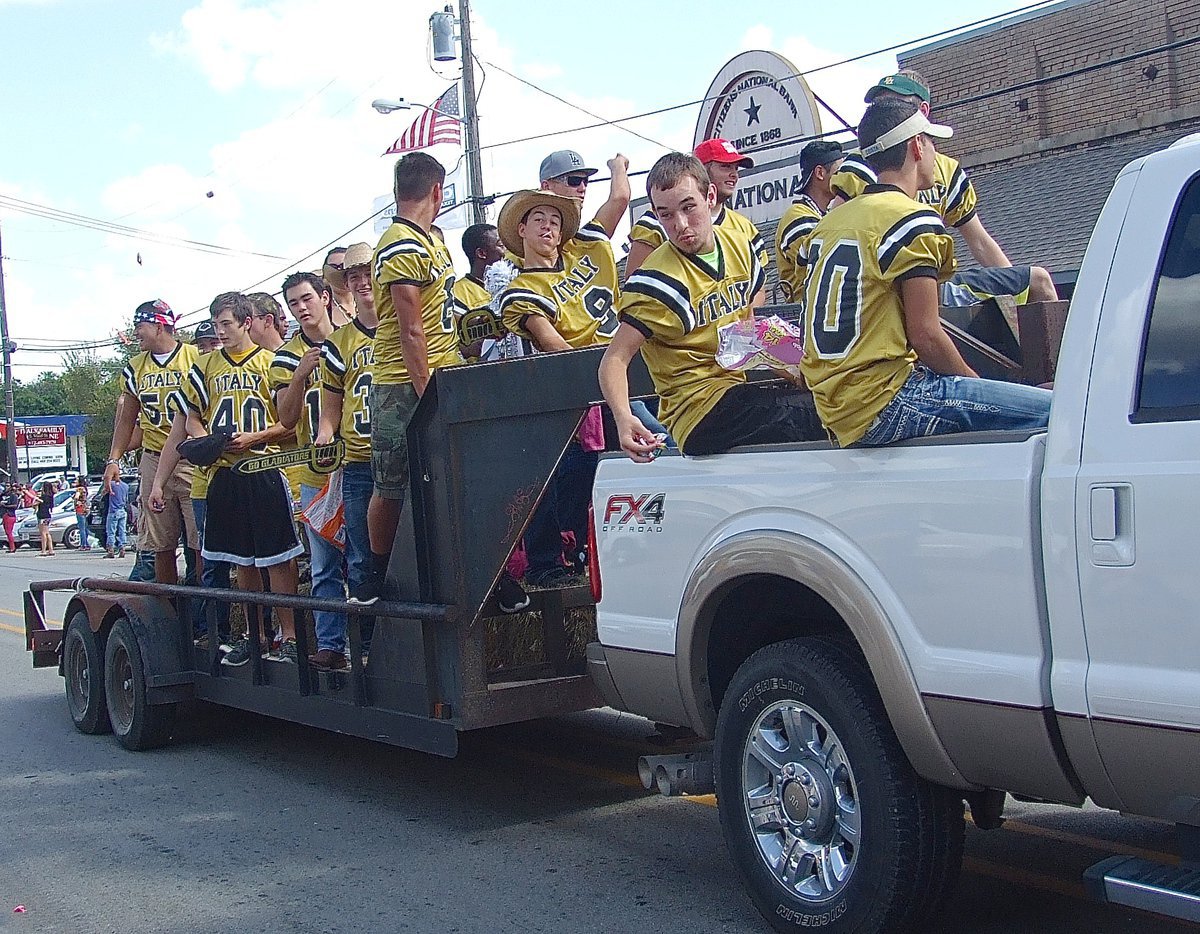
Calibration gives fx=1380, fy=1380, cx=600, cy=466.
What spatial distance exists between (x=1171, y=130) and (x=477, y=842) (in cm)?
1358

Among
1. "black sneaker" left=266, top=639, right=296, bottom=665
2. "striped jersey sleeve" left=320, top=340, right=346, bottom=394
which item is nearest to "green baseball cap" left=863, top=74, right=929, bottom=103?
"striped jersey sleeve" left=320, top=340, right=346, bottom=394

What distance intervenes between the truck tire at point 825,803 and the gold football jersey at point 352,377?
10.4ft

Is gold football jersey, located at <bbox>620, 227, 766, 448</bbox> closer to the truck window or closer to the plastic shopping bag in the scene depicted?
the truck window

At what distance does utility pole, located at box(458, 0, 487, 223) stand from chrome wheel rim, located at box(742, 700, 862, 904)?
1964cm

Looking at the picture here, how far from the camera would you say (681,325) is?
4.90 meters

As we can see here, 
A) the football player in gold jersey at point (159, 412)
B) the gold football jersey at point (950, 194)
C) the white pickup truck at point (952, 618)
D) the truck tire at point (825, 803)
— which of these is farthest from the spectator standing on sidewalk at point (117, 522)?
the truck tire at point (825, 803)

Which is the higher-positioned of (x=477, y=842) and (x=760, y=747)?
(x=760, y=747)

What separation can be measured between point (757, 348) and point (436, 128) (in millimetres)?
19325

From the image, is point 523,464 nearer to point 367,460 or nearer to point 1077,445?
point 367,460

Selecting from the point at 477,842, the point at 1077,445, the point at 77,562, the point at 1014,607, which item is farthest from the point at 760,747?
the point at 77,562

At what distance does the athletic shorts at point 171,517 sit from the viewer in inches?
349

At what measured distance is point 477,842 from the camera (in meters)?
5.74

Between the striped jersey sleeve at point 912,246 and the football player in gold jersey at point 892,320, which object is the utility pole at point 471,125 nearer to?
the football player in gold jersey at point 892,320

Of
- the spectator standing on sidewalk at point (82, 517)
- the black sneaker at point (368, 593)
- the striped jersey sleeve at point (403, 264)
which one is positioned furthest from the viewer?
the spectator standing on sidewalk at point (82, 517)
